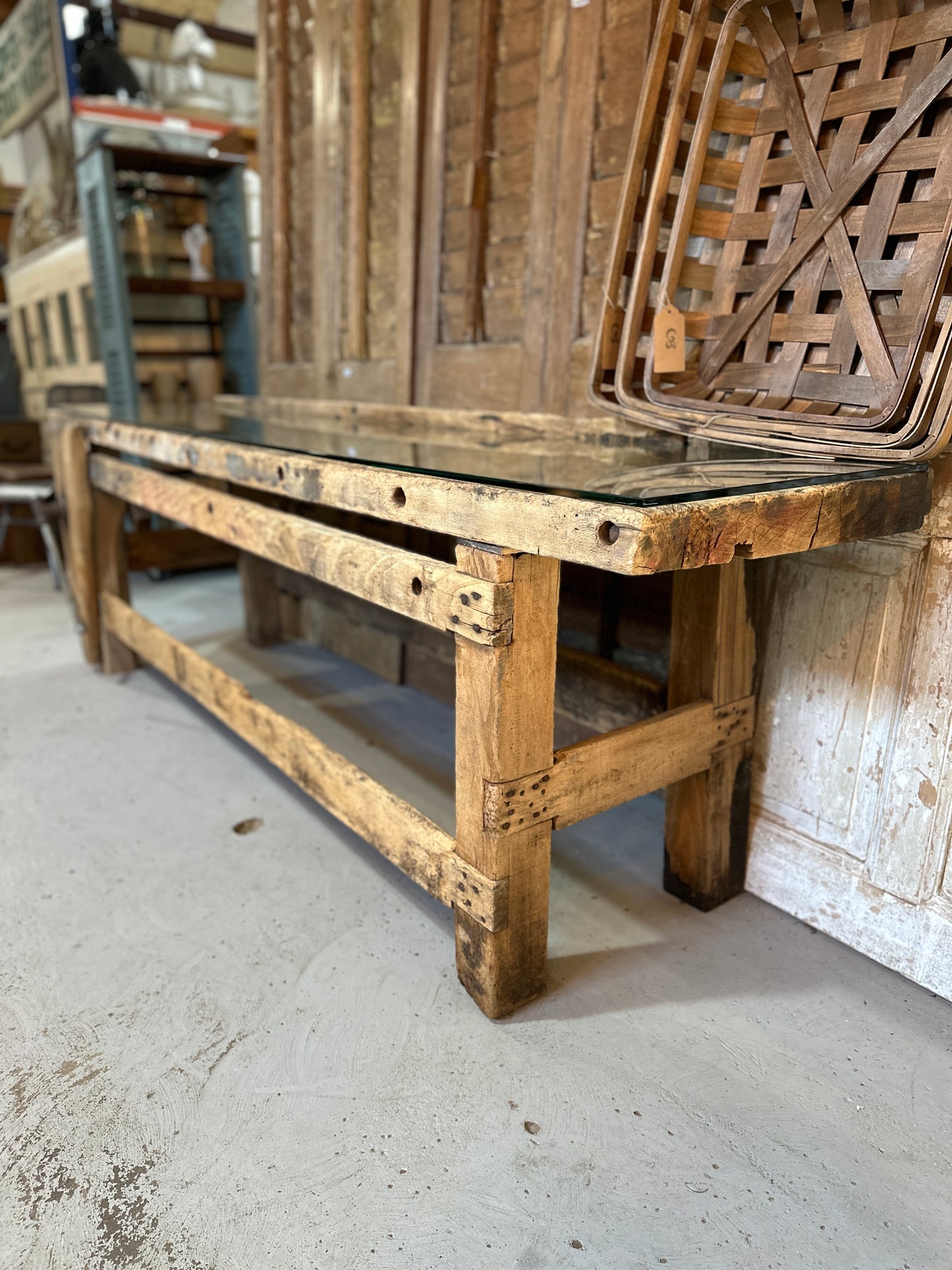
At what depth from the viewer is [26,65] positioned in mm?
7000

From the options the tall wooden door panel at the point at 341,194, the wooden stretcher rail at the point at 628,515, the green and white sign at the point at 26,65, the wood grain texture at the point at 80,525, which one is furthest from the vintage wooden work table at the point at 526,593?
the green and white sign at the point at 26,65

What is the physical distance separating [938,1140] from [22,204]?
828 centimetres

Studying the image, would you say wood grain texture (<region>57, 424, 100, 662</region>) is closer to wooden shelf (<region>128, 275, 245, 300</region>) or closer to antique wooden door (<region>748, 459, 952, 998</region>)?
wooden shelf (<region>128, 275, 245, 300</region>)

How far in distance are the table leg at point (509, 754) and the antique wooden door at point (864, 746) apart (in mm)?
584

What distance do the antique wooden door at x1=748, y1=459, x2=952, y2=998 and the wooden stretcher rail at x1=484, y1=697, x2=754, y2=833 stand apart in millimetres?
124

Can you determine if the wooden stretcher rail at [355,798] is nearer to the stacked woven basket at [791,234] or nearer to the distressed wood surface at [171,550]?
the stacked woven basket at [791,234]

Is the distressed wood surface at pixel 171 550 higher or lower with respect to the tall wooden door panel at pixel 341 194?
lower

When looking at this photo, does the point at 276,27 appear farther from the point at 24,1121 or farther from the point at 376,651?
the point at 24,1121

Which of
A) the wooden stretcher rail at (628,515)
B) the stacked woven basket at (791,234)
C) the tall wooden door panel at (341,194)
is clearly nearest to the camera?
the wooden stretcher rail at (628,515)

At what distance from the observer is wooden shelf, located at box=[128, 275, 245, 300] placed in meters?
4.35

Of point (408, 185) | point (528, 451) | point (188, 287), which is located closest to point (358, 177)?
point (408, 185)

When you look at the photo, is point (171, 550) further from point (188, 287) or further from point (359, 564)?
point (359, 564)

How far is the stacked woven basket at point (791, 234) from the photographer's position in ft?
4.40

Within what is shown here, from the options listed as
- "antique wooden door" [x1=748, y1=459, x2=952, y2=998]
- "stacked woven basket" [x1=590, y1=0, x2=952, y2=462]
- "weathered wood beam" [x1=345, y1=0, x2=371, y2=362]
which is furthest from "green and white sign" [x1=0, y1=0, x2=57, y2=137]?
"antique wooden door" [x1=748, y1=459, x2=952, y2=998]
